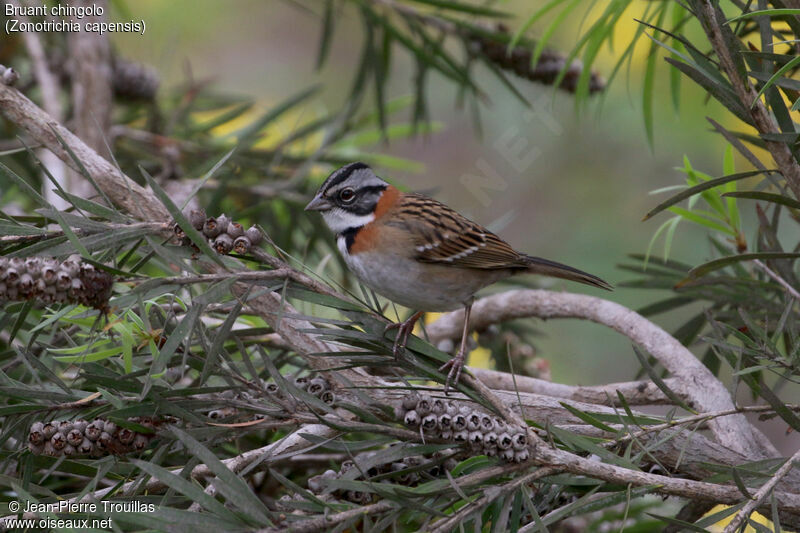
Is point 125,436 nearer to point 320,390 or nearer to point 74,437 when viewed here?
point 74,437

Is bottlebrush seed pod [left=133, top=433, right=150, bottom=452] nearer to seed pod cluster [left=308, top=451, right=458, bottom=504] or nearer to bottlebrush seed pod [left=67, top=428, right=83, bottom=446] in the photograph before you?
bottlebrush seed pod [left=67, top=428, right=83, bottom=446]

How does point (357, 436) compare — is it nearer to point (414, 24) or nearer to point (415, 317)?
point (415, 317)

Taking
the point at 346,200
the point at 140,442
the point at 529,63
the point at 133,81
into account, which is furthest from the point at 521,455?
the point at 133,81

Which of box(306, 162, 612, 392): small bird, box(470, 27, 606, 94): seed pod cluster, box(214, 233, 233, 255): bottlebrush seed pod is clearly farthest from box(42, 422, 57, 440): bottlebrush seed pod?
box(470, 27, 606, 94): seed pod cluster

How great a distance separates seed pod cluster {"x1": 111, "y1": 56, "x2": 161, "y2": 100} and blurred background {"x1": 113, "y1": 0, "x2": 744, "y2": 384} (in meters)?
0.10

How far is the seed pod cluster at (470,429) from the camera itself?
104 cm

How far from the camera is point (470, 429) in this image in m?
1.05

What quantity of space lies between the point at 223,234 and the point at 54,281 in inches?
9.8

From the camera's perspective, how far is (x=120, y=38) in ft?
15.1

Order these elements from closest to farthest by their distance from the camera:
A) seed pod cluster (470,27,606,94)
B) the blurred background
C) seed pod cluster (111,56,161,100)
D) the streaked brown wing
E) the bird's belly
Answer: the bird's belly, the streaked brown wing, seed pod cluster (470,27,606,94), seed pod cluster (111,56,161,100), the blurred background

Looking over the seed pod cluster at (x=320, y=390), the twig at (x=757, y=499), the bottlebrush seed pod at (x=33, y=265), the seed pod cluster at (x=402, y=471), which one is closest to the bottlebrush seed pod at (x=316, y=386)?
the seed pod cluster at (x=320, y=390)

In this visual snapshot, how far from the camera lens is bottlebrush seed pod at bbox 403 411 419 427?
3.51 feet

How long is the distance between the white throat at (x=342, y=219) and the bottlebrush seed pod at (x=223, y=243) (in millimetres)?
1085

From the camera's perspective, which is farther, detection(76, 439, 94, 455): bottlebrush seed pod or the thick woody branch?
the thick woody branch
